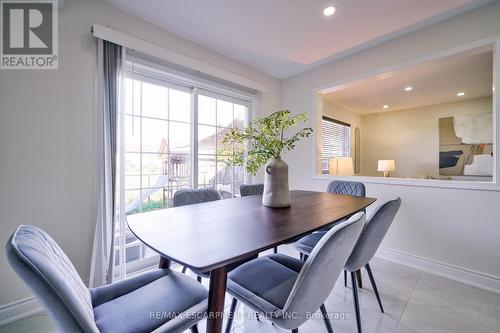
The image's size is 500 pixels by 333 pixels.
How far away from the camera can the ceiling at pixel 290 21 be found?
1.84 meters

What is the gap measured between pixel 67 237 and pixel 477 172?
6.03 meters

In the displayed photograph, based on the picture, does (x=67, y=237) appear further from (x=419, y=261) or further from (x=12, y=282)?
(x=419, y=261)

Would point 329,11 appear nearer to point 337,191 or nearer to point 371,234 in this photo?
point 337,191

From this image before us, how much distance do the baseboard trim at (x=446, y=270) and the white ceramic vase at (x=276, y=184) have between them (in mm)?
1833

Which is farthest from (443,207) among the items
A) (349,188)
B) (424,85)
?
(424,85)

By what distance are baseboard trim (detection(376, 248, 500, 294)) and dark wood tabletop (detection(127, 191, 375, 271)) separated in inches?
52.4

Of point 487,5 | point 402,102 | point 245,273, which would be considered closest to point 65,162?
point 245,273

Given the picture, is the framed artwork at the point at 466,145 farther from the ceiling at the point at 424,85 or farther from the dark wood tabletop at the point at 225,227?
the dark wood tabletop at the point at 225,227

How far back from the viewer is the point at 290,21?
6.73 ft

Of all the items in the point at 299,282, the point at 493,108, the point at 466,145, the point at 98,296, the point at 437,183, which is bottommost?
the point at 98,296

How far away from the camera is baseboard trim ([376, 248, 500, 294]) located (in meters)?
1.89

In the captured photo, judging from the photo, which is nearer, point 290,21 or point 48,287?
point 48,287

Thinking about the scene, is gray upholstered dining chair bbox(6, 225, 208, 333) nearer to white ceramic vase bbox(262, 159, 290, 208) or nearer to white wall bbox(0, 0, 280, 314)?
white ceramic vase bbox(262, 159, 290, 208)

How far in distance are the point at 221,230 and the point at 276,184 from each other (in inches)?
23.7
